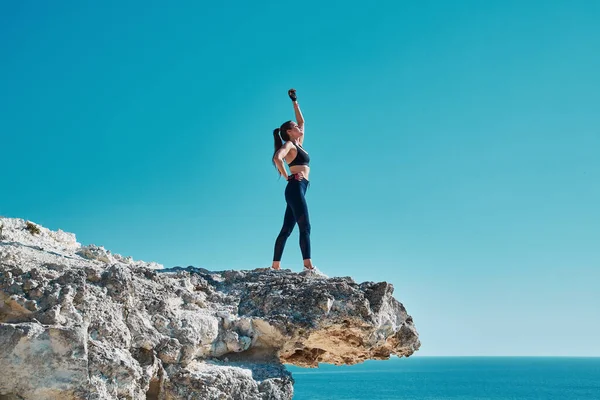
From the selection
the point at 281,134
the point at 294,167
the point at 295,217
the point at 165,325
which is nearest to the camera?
the point at 165,325

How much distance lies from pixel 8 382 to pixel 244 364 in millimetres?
2713

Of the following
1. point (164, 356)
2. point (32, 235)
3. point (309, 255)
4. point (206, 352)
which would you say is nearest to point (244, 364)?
point (206, 352)

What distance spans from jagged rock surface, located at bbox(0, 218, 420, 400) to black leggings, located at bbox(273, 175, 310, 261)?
836mm

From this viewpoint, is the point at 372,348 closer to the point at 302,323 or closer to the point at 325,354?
the point at 325,354

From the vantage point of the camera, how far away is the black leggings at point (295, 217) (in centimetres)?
953

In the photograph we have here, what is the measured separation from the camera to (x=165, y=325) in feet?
20.8

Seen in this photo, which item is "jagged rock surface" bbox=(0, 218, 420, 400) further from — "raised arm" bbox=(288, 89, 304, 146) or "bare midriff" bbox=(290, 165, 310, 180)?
"raised arm" bbox=(288, 89, 304, 146)

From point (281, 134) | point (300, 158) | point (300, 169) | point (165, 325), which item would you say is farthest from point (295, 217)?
point (165, 325)

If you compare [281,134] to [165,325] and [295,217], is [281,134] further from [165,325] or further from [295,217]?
[165,325]

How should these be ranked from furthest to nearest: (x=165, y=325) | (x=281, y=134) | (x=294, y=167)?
1. (x=281, y=134)
2. (x=294, y=167)
3. (x=165, y=325)

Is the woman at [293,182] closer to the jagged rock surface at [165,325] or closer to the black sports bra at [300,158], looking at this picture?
the black sports bra at [300,158]

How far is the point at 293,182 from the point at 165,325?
154 inches

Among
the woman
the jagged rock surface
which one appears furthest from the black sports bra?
the jagged rock surface

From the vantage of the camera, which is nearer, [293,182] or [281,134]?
[293,182]
